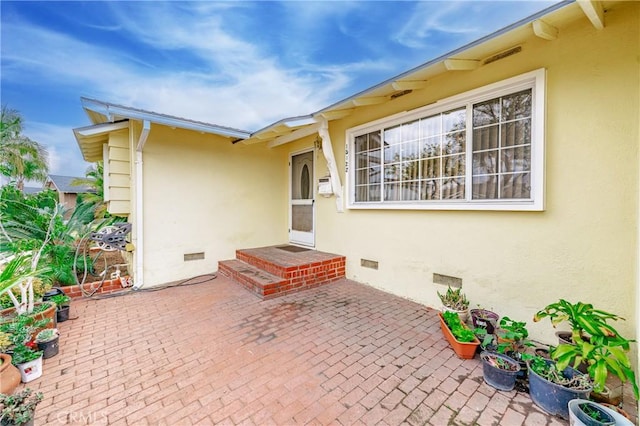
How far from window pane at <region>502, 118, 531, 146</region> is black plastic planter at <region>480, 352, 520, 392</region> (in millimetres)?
2543

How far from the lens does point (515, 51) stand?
3.01 metres

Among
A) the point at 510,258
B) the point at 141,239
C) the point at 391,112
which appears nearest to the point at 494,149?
the point at 510,258

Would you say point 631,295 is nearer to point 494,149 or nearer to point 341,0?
point 494,149

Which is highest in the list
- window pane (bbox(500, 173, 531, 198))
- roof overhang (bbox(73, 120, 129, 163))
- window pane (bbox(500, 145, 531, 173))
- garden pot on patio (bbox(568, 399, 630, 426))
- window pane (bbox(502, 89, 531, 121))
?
roof overhang (bbox(73, 120, 129, 163))

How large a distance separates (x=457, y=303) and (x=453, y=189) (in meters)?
1.69

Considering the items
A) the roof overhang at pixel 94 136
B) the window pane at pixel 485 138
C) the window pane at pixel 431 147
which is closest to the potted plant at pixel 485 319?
the window pane at pixel 485 138

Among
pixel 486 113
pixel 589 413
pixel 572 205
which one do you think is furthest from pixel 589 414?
pixel 486 113

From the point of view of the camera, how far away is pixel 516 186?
3113 millimetres

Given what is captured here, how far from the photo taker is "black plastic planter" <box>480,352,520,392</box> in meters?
2.12

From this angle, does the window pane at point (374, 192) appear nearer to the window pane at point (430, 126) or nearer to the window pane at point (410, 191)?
the window pane at point (410, 191)

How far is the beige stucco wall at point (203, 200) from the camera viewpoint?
4.98 m

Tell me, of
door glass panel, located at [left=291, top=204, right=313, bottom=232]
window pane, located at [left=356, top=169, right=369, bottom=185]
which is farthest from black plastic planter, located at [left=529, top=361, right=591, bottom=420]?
door glass panel, located at [left=291, top=204, right=313, bottom=232]

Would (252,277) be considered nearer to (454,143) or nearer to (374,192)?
(374,192)

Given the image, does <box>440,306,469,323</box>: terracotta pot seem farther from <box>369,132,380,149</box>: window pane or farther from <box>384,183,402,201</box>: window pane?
<box>369,132,380,149</box>: window pane
